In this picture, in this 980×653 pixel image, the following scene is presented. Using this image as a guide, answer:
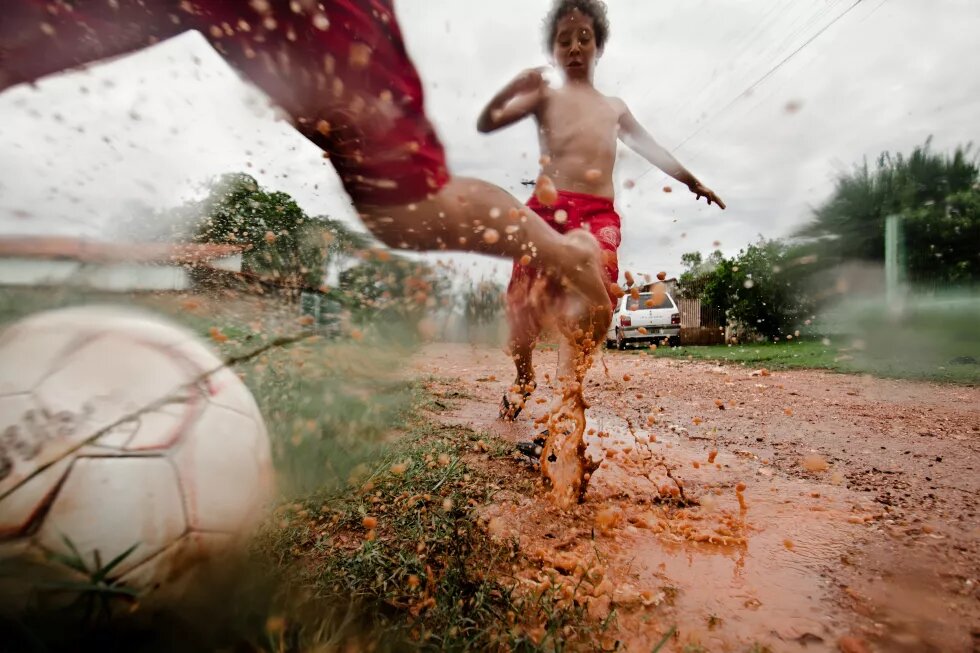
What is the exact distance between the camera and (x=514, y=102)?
265cm

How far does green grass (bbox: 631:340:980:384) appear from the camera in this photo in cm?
516

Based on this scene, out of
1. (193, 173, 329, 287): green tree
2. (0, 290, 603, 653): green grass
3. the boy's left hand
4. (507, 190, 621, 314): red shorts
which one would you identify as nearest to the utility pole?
the boy's left hand

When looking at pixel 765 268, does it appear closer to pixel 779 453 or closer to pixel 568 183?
pixel 779 453

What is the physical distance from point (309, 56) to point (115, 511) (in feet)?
3.95

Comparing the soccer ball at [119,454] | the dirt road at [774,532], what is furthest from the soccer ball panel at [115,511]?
the dirt road at [774,532]

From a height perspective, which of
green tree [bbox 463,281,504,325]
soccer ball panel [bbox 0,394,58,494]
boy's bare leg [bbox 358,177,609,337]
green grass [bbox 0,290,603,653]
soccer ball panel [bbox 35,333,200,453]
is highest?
boy's bare leg [bbox 358,177,609,337]

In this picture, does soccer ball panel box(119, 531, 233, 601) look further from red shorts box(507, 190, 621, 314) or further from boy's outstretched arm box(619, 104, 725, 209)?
boy's outstretched arm box(619, 104, 725, 209)

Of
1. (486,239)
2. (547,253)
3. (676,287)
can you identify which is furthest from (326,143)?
(676,287)

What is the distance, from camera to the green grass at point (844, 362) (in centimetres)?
516

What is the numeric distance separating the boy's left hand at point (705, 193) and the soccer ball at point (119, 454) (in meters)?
2.57

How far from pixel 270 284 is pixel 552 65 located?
2015 millimetres

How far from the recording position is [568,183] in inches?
106

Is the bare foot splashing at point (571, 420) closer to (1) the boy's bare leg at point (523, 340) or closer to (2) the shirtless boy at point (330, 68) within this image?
(1) the boy's bare leg at point (523, 340)

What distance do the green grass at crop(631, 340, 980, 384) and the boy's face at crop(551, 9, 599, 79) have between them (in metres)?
2.85
